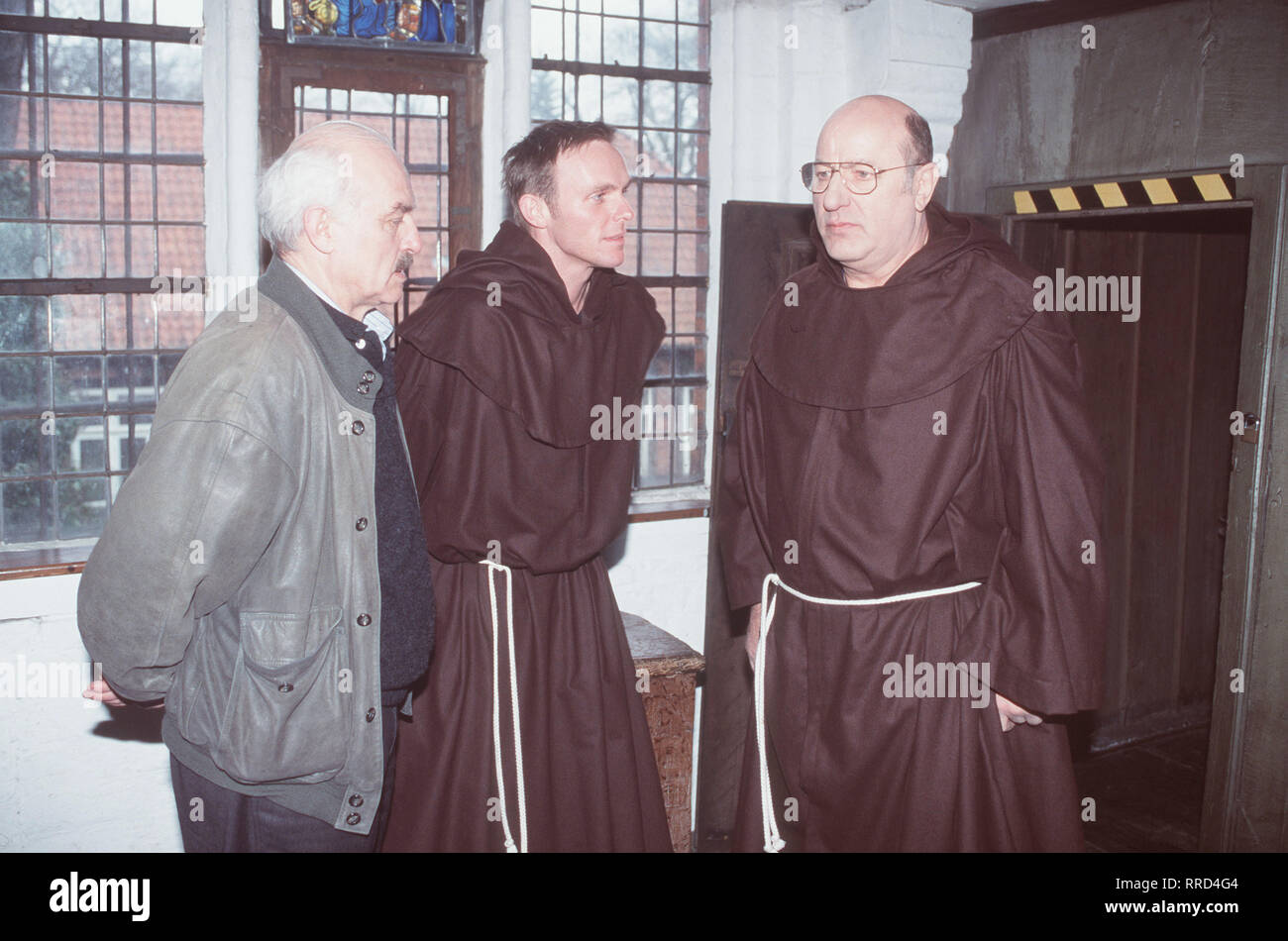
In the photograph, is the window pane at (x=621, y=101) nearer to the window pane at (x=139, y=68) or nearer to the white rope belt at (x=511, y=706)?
the window pane at (x=139, y=68)

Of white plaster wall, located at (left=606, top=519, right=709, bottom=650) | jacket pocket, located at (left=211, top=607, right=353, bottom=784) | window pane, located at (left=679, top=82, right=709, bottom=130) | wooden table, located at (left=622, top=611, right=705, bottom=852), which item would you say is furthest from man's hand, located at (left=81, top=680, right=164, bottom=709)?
window pane, located at (left=679, top=82, right=709, bottom=130)

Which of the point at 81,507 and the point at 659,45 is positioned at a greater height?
the point at 659,45

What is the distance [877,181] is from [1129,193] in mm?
1902

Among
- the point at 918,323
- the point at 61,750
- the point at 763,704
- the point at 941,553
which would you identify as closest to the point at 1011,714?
the point at 941,553

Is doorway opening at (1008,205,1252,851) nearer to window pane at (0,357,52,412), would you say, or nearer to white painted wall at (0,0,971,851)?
white painted wall at (0,0,971,851)

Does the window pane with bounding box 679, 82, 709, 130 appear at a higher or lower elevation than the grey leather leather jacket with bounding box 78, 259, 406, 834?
higher

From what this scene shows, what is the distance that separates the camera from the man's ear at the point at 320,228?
2074 mm

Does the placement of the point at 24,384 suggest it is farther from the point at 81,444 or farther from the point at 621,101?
the point at 621,101

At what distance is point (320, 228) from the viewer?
2086 millimetres

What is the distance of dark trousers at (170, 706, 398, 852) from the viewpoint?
2.04 metres

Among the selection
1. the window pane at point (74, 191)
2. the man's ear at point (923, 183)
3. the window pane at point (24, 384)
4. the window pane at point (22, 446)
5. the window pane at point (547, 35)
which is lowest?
the window pane at point (22, 446)

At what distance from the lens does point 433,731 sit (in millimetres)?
2893

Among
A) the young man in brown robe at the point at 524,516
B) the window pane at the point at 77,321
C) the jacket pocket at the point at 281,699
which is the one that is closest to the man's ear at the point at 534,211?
the young man in brown robe at the point at 524,516

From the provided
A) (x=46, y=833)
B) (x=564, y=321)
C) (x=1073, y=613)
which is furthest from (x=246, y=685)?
(x=46, y=833)
